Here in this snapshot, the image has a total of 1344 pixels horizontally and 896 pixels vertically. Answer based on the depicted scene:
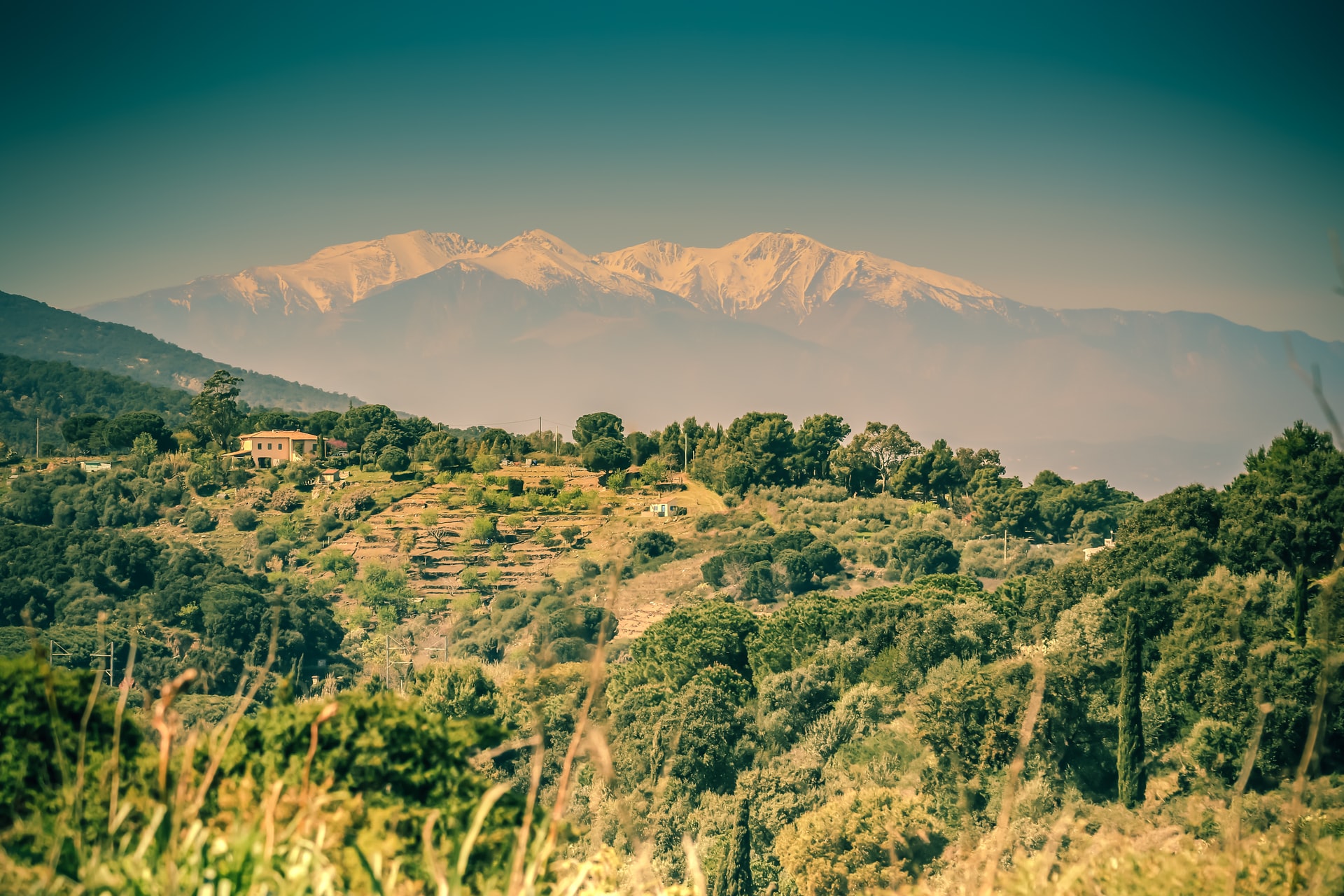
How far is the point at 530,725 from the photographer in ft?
93.2

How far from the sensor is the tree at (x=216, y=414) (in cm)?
9056

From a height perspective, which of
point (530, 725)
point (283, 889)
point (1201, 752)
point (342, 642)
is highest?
point (283, 889)

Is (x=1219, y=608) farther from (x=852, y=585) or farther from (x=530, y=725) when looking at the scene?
(x=852, y=585)

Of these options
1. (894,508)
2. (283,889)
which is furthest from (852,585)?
(283,889)

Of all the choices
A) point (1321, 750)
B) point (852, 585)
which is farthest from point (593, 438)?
point (1321, 750)

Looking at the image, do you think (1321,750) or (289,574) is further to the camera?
(289,574)

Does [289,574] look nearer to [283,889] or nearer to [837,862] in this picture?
[837,862]

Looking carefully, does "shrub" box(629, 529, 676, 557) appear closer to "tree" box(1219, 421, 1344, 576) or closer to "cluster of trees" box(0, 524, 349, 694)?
"cluster of trees" box(0, 524, 349, 694)

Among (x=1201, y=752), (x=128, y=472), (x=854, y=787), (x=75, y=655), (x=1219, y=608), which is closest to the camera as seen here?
(x=1201, y=752)

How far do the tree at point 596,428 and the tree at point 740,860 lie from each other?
60.9 metres

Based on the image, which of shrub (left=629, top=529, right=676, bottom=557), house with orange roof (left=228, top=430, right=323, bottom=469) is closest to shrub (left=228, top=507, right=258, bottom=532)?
house with orange roof (left=228, top=430, right=323, bottom=469)

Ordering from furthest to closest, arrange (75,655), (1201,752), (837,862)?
(75,655) → (1201,752) → (837,862)

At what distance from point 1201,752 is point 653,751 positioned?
12310mm

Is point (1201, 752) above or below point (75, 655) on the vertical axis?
above
